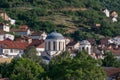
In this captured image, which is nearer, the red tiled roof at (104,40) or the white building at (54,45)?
the white building at (54,45)

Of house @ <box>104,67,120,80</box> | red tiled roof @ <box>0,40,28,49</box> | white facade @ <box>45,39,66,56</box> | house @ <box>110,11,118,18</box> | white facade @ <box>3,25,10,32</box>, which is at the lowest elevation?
house @ <box>110,11,118,18</box>

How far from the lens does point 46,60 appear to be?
57.0 metres

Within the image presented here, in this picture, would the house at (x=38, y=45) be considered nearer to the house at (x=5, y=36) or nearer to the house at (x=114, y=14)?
the house at (x=5, y=36)

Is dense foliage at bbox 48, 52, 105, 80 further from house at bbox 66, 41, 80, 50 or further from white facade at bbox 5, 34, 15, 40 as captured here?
white facade at bbox 5, 34, 15, 40

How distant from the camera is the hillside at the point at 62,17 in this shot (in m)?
85.4

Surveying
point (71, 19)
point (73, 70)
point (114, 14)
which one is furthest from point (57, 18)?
point (73, 70)

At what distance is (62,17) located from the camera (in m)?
90.6

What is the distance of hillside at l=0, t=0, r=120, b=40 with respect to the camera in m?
85.4

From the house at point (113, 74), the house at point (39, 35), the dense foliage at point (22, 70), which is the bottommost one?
the house at point (39, 35)

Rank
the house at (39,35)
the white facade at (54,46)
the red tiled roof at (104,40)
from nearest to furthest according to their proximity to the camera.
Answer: the white facade at (54,46)
the house at (39,35)
the red tiled roof at (104,40)

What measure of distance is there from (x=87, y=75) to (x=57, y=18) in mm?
53457

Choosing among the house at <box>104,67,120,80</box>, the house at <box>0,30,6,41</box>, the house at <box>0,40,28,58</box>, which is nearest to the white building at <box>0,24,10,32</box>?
the house at <box>0,30,6,41</box>

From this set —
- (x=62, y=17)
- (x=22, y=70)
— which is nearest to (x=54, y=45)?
(x=22, y=70)

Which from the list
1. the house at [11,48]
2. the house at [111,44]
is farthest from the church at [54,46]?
the house at [111,44]
